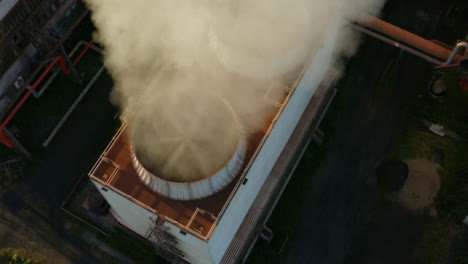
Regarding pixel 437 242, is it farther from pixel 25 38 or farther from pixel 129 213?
pixel 25 38

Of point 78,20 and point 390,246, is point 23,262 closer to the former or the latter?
point 78,20

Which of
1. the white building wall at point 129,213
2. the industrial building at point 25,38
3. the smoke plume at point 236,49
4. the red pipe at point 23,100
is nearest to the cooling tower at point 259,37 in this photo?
the smoke plume at point 236,49

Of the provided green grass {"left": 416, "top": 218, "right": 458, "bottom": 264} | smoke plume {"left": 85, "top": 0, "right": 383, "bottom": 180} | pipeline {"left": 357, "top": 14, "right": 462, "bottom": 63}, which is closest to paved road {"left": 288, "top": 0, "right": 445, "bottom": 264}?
green grass {"left": 416, "top": 218, "right": 458, "bottom": 264}

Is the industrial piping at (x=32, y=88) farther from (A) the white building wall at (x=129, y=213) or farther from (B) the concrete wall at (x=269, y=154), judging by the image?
(B) the concrete wall at (x=269, y=154)

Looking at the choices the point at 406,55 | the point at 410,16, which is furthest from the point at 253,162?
the point at 410,16

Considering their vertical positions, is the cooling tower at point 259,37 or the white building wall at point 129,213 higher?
the cooling tower at point 259,37

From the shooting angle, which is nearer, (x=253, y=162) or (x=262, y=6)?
(x=253, y=162)

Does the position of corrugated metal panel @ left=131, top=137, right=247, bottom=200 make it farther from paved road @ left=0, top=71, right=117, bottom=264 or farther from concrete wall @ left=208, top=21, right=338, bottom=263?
paved road @ left=0, top=71, right=117, bottom=264

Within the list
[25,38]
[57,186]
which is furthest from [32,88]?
[57,186]
